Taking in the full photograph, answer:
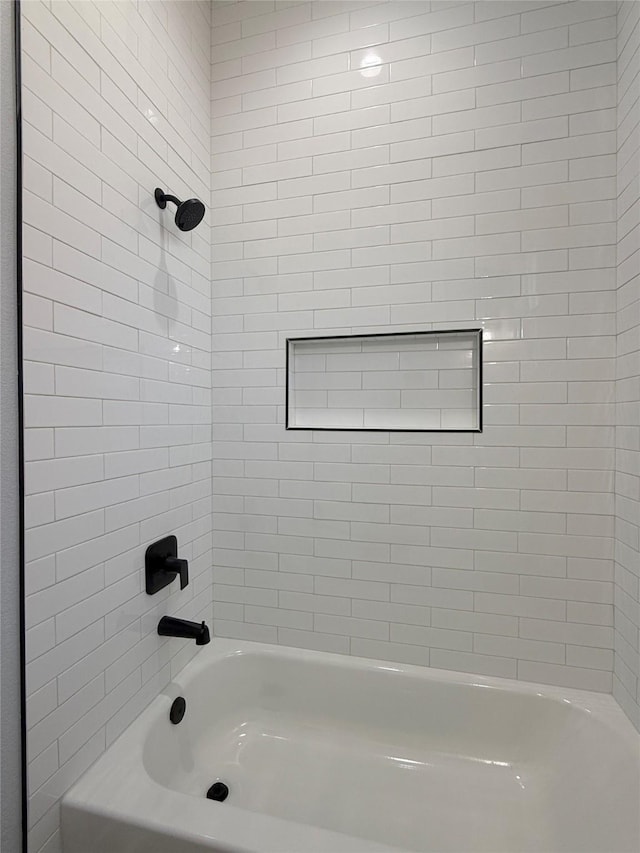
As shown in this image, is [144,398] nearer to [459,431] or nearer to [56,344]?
[56,344]

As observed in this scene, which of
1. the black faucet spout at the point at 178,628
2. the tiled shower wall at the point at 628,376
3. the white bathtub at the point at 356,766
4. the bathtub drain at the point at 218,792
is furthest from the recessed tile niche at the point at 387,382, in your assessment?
the bathtub drain at the point at 218,792

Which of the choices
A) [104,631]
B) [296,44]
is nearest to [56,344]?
[104,631]

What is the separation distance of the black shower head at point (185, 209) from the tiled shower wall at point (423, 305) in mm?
371

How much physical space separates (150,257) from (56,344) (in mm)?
512

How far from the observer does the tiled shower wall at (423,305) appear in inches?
55.6

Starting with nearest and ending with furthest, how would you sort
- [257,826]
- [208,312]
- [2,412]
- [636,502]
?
1. [2,412]
2. [257,826]
3. [636,502]
4. [208,312]

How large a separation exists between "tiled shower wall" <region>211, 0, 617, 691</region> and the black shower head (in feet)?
1.22

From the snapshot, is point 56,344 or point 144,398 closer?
point 56,344

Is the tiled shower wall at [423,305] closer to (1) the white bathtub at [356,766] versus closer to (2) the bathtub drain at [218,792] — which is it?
(1) the white bathtub at [356,766]

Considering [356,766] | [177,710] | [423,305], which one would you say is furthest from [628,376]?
[177,710]

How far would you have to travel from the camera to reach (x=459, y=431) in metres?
1.51

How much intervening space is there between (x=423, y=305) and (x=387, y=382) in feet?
1.03

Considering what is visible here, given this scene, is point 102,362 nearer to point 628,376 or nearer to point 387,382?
point 387,382

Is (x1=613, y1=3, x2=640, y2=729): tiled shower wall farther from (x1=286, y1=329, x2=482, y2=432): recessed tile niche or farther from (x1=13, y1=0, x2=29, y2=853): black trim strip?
(x1=13, y1=0, x2=29, y2=853): black trim strip
